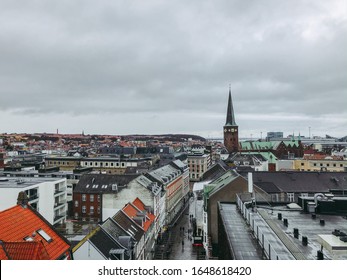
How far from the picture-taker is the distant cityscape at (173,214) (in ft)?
66.0

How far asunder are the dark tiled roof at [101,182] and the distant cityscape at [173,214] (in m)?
0.18

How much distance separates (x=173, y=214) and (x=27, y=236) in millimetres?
47598

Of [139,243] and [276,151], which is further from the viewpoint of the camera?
[276,151]

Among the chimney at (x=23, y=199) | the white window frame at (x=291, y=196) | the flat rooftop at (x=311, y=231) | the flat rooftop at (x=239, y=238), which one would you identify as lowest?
the white window frame at (x=291, y=196)

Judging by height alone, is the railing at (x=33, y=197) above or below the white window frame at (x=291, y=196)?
above

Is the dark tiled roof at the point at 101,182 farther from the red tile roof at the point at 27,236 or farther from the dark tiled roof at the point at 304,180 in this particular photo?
the red tile roof at the point at 27,236

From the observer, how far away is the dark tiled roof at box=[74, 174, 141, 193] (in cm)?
5503

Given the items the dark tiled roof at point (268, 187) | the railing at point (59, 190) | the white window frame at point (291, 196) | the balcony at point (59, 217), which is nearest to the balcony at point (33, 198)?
the railing at point (59, 190)

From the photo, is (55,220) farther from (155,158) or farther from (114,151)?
(114,151)

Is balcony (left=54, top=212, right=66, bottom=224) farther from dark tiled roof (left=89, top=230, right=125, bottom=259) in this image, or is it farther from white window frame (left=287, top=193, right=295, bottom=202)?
white window frame (left=287, top=193, right=295, bottom=202)

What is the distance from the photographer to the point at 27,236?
2369 centimetres
